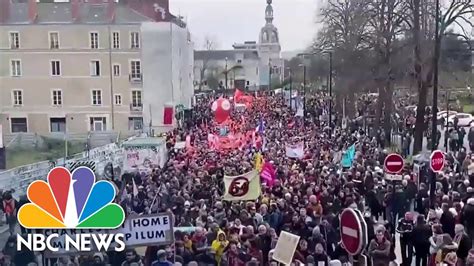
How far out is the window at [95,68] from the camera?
45500mm

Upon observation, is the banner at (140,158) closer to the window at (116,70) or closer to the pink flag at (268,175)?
the pink flag at (268,175)

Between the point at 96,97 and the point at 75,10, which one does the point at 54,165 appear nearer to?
the point at 75,10

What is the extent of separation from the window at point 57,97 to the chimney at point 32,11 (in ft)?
14.2

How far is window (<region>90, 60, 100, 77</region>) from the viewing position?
45500 mm

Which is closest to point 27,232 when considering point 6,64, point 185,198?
point 185,198

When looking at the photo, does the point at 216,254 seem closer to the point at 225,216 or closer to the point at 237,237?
the point at 237,237

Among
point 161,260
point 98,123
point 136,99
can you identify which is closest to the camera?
point 161,260

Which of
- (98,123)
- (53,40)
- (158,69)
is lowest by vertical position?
(98,123)

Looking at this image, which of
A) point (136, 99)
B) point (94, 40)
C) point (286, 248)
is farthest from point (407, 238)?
point (136, 99)

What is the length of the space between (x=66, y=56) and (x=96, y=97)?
3.83 metres

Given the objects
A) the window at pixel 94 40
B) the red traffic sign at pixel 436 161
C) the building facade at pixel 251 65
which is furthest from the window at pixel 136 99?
the building facade at pixel 251 65

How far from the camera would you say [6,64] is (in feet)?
134

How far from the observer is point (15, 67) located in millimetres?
41125

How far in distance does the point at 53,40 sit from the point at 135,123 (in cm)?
714
